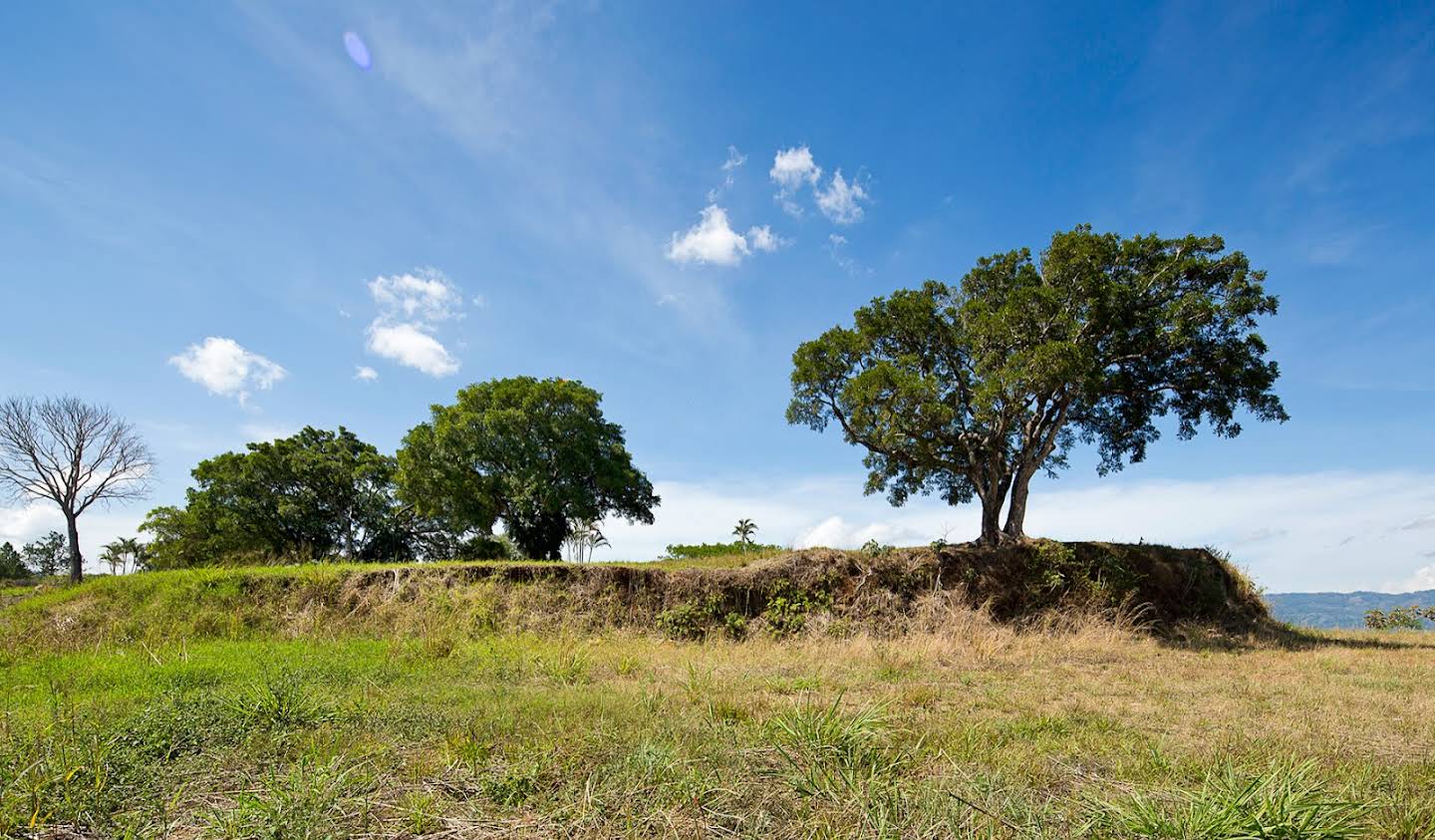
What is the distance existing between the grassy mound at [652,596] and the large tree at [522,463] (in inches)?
553

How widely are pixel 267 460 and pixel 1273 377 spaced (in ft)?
150

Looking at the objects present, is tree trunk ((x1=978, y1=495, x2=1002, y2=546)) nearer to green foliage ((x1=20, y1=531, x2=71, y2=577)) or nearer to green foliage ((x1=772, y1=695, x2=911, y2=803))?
green foliage ((x1=772, y1=695, x2=911, y2=803))

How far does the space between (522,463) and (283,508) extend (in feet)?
55.6

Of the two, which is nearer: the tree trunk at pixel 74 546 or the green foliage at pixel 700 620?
the green foliage at pixel 700 620

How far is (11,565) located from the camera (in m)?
45.8

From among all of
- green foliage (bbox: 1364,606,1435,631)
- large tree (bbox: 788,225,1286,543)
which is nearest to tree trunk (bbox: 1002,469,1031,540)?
large tree (bbox: 788,225,1286,543)

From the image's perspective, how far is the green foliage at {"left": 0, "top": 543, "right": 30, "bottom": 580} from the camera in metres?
41.4

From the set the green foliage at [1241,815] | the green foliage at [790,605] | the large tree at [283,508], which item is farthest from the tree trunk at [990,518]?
the large tree at [283,508]

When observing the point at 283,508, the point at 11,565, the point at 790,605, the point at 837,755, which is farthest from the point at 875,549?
the point at 11,565

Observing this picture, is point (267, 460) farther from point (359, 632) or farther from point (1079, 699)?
point (1079, 699)

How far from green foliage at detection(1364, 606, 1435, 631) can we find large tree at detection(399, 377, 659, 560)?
93.0ft

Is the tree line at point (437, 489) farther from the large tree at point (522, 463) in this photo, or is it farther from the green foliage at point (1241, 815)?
the green foliage at point (1241, 815)

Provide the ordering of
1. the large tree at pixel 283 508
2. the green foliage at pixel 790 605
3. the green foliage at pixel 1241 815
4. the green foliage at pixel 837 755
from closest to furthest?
1. the green foliage at pixel 1241 815
2. the green foliage at pixel 837 755
3. the green foliage at pixel 790 605
4. the large tree at pixel 283 508

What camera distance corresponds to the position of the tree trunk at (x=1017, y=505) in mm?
16656
